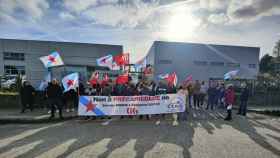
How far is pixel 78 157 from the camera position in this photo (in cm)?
436

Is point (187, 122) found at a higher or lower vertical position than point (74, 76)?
lower

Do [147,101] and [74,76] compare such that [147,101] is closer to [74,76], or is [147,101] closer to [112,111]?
[112,111]

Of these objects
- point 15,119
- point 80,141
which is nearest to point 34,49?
point 15,119

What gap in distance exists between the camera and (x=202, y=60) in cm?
3027

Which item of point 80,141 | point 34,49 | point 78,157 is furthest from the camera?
point 34,49

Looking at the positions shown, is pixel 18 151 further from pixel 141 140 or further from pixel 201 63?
pixel 201 63

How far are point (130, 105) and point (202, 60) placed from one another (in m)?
24.4

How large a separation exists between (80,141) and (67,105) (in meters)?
5.86

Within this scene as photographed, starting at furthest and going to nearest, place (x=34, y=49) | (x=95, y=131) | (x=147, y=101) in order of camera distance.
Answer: (x=34, y=49) < (x=147, y=101) < (x=95, y=131)

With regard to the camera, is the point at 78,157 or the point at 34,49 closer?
the point at 78,157

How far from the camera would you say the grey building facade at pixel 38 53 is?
3325cm

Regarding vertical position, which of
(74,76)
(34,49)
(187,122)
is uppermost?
(34,49)

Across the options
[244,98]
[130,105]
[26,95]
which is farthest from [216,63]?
[26,95]

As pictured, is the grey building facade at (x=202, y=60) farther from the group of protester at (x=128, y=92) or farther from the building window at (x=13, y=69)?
the building window at (x=13, y=69)
